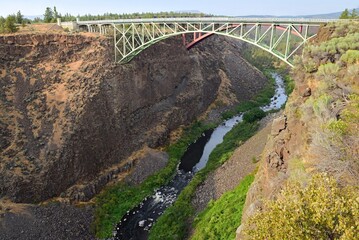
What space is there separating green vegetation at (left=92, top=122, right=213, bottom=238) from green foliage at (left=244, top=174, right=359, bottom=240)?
899 inches

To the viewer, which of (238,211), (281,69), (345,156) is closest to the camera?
(345,156)

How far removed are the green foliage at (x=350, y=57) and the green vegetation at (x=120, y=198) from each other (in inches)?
894

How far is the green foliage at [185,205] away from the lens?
27.9 m

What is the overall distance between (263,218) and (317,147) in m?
6.28

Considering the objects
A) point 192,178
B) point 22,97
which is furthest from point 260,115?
point 22,97

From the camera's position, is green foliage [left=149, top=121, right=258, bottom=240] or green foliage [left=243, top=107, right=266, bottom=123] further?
green foliage [left=243, top=107, right=266, bottom=123]

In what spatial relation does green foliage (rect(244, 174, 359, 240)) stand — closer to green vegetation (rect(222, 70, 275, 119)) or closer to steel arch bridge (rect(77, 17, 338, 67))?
steel arch bridge (rect(77, 17, 338, 67))

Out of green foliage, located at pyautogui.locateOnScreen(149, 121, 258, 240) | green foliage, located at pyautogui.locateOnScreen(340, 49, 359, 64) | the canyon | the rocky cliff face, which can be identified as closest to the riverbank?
green foliage, located at pyautogui.locateOnScreen(149, 121, 258, 240)

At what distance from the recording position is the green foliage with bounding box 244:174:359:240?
8.66 m

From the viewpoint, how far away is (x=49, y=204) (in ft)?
102

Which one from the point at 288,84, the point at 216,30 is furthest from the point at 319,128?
the point at 288,84

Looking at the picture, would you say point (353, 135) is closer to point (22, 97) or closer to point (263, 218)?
point (263, 218)

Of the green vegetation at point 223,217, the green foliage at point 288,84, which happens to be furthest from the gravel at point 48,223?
the green foliage at point 288,84

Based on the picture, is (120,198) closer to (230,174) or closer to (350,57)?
(230,174)
